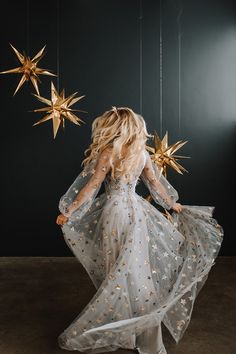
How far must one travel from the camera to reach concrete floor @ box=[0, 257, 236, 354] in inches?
117

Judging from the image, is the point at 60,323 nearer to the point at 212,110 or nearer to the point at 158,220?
the point at 158,220

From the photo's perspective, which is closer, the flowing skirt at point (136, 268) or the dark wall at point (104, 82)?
the flowing skirt at point (136, 268)

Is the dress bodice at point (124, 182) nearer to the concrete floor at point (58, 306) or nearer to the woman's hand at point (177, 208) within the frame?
the woman's hand at point (177, 208)

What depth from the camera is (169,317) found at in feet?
9.75

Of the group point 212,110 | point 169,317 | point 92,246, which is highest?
point 212,110

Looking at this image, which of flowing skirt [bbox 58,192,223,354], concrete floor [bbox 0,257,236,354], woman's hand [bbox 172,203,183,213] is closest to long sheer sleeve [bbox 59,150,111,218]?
flowing skirt [bbox 58,192,223,354]

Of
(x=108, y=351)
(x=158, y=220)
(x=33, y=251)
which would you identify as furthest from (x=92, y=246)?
(x=33, y=251)

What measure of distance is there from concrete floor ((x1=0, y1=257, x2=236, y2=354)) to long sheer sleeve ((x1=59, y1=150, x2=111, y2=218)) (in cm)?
106

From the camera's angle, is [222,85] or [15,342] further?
[222,85]

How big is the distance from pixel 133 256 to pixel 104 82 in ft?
10.7

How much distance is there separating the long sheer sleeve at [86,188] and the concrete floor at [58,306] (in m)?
1.06

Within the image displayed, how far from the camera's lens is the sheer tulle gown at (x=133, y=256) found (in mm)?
2760

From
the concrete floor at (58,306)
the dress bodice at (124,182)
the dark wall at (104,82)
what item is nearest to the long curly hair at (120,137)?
the dress bodice at (124,182)

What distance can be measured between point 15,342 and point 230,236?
3.56 metres
